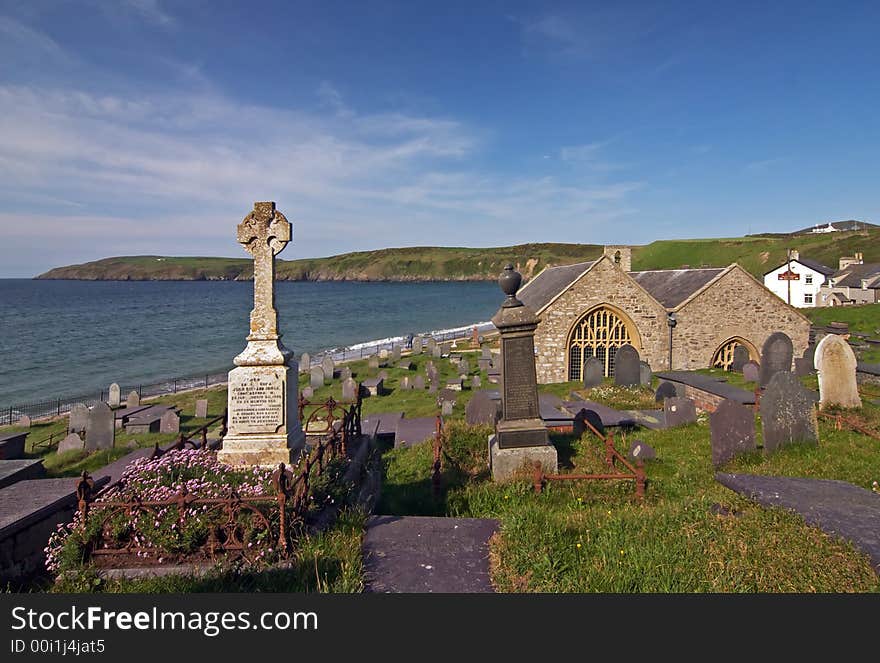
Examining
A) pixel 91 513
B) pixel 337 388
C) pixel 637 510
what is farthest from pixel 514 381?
pixel 337 388

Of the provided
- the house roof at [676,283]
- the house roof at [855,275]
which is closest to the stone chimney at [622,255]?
the house roof at [676,283]

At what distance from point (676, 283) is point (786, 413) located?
1853 centimetres

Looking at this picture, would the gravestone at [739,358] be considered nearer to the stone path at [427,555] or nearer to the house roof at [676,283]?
the house roof at [676,283]

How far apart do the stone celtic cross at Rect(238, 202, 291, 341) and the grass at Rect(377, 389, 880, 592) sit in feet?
11.6

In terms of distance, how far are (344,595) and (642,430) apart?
997cm

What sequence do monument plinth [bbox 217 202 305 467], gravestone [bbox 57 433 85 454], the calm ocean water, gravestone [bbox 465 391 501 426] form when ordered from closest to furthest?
1. monument plinth [bbox 217 202 305 467]
2. gravestone [bbox 465 391 501 426]
3. gravestone [bbox 57 433 85 454]
4. the calm ocean water

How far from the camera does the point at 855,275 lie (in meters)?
51.3

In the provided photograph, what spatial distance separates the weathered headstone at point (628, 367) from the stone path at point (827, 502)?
36.7 ft

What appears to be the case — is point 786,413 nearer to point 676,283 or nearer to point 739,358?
point 739,358

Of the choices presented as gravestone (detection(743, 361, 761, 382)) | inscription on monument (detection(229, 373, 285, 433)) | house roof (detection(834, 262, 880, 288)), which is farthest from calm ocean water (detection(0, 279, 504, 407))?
house roof (detection(834, 262, 880, 288))

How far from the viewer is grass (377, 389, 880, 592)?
13.3 ft

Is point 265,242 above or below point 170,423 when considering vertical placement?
above

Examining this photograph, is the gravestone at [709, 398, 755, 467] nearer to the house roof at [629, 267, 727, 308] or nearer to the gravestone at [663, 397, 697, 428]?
the gravestone at [663, 397, 697, 428]

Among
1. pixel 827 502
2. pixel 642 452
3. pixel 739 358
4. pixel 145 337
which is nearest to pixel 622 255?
pixel 739 358
